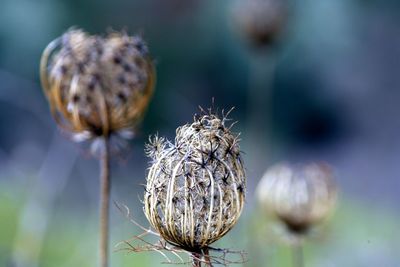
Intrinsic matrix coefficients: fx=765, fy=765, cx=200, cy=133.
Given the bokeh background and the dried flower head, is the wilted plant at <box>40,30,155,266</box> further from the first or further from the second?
the bokeh background

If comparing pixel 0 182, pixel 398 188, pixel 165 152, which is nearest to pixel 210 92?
pixel 398 188

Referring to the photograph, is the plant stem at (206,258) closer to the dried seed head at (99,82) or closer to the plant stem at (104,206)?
the plant stem at (104,206)

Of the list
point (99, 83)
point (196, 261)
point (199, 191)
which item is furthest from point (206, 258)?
point (99, 83)

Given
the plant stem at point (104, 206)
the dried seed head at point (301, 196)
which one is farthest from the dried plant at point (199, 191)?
the dried seed head at point (301, 196)

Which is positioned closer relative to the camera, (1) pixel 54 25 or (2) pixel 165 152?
(2) pixel 165 152

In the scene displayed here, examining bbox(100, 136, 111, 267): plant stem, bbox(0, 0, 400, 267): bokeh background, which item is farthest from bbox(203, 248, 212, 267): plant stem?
bbox(0, 0, 400, 267): bokeh background

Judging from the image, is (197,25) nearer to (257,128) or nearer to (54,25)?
(54,25)
